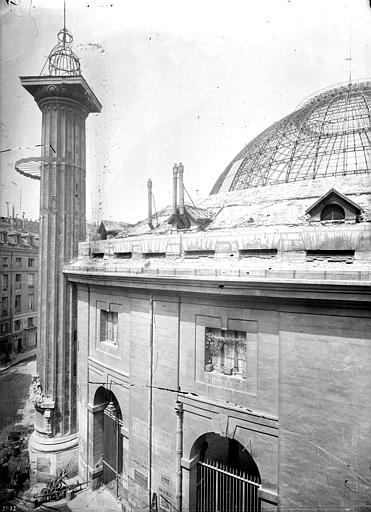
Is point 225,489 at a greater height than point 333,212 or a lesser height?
lesser

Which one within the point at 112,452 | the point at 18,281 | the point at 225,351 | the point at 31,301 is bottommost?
the point at 112,452

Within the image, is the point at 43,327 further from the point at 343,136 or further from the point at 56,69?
the point at 343,136

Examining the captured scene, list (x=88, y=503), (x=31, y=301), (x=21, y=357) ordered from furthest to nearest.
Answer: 1. (x=31, y=301)
2. (x=21, y=357)
3. (x=88, y=503)

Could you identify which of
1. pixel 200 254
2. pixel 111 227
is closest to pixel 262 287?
pixel 200 254

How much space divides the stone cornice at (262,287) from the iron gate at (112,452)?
719 cm

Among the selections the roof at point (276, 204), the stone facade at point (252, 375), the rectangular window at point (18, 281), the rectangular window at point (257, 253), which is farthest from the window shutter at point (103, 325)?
the rectangular window at point (18, 281)

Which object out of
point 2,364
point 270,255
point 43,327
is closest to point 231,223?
point 270,255

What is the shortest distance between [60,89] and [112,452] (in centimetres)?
1957

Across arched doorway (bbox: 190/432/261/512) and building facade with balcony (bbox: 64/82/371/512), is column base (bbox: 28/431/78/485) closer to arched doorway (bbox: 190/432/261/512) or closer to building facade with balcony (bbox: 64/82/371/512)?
building facade with balcony (bbox: 64/82/371/512)

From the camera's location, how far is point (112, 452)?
15.4 meters

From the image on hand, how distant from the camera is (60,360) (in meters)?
18.2

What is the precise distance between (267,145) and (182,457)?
16187 millimetres

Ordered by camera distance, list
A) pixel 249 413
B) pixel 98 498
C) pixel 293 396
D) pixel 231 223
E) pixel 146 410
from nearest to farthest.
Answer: pixel 293 396 < pixel 249 413 < pixel 146 410 < pixel 231 223 < pixel 98 498

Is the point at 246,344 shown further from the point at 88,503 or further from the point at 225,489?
the point at 88,503
